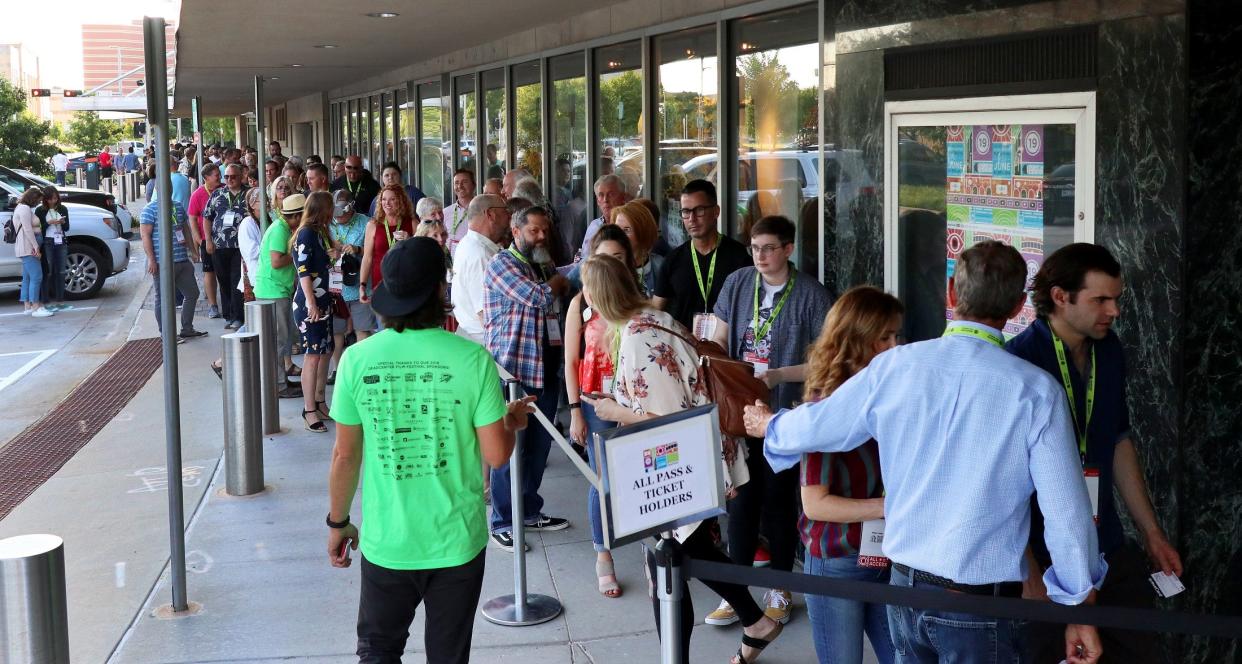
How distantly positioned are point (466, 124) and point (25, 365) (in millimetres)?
5663

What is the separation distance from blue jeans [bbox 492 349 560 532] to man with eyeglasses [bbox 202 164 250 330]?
6.74 metres

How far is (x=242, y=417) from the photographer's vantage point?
25.1 ft

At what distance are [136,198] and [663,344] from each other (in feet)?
157

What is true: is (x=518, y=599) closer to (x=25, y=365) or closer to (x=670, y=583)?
(x=670, y=583)

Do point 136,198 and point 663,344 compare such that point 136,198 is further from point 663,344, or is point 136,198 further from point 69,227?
point 663,344

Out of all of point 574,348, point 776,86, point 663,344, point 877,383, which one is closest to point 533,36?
point 776,86

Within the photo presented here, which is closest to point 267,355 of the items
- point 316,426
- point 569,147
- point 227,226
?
point 316,426

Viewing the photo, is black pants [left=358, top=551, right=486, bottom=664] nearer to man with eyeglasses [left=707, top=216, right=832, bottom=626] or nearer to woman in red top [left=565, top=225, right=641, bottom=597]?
woman in red top [left=565, top=225, right=641, bottom=597]

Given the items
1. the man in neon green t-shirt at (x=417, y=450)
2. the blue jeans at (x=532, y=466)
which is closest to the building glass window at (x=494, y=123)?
the blue jeans at (x=532, y=466)

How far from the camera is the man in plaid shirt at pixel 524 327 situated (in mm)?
Result: 6395

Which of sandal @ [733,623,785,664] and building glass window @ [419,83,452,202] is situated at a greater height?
building glass window @ [419,83,452,202]

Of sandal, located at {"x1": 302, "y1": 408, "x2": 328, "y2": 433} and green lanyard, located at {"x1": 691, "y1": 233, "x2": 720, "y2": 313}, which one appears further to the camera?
sandal, located at {"x1": 302, "y1": 408, "x2": 328, "y2": 433}

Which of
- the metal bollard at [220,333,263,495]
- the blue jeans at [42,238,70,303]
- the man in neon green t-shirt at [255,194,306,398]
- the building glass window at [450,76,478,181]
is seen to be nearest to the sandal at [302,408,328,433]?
the man in neon green t-shirt at [255,194,306,398]

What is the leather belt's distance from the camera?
3.07 metres
